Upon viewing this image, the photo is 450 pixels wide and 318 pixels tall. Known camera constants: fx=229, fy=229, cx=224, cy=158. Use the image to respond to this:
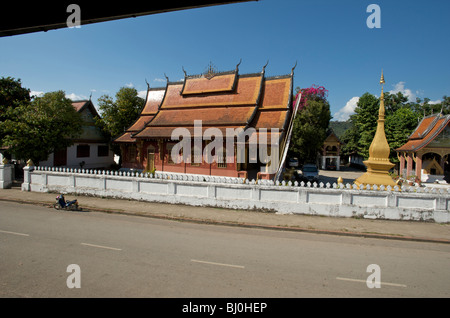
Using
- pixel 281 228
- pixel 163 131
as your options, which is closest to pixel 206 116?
pixel 163 131

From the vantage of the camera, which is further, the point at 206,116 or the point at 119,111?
the point at 119,111

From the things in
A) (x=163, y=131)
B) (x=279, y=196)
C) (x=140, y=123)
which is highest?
(x=140, y=123)

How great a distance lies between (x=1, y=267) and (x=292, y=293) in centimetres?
655

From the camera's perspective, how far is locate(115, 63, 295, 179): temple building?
56.8 feet

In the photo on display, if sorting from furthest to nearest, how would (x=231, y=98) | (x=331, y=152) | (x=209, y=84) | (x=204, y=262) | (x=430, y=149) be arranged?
(x=331, y=152)
(x=209, y=84)
(x=231, y=98)
(x=430, y=149)
(x=204, y=262)

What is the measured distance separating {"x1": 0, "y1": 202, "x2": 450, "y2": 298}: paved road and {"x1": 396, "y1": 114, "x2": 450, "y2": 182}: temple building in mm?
15496

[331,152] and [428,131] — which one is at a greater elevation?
[428,131]

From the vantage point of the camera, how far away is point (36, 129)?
15102 mm

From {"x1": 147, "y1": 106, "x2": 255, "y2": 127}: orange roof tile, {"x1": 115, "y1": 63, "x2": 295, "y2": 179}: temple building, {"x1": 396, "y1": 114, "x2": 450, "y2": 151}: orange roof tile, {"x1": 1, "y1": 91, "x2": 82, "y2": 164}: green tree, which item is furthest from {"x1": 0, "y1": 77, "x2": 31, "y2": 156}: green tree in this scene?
{"x1": 396, "y1": 114, "x2": 450, "y2": 151}: orange roof tile

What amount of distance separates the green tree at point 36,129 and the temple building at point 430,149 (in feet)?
90.5

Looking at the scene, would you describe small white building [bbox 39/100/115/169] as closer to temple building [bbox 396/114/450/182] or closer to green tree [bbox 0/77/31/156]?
green tree [bbox 0/77/31/156]

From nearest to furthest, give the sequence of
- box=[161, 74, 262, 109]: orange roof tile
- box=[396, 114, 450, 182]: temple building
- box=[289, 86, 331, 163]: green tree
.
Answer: box=[396, 114, 450, 182]: temple building
box=[161, 74, 262, 109]: orange roof tile
box=[289, 86, 331, 163]: green tree

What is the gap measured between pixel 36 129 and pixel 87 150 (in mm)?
10195

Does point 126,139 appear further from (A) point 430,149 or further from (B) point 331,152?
(B) point 331,152
